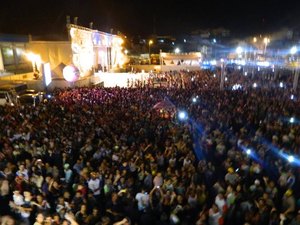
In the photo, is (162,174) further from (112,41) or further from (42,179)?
(112,41)

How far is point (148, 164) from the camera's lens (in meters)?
8.36

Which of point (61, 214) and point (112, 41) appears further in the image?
point (112, 41)

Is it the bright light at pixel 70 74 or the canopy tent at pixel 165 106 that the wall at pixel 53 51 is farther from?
the canopy tent at pixel 165 106

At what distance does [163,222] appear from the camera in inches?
247

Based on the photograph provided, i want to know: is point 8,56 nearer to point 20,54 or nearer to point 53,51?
point 20,54

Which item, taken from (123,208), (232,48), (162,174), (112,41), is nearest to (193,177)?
(162,174)

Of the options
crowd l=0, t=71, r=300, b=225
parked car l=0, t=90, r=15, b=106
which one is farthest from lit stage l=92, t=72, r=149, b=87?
crowd l=0, t=71, r=300, b=225

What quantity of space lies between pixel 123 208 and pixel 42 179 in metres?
2.40

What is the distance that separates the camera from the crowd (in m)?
6.50

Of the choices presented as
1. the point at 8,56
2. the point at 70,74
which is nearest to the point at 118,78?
the point at 70,74

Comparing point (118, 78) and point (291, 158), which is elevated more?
point (118, 78)

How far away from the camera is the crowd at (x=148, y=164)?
650 centimetres

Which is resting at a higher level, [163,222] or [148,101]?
[148,101]

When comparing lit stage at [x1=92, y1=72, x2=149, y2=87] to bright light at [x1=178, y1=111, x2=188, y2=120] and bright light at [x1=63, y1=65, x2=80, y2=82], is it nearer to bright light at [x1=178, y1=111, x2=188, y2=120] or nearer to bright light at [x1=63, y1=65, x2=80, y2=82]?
bright light at [x1=63, y1=65, x2=80, y2=82]
